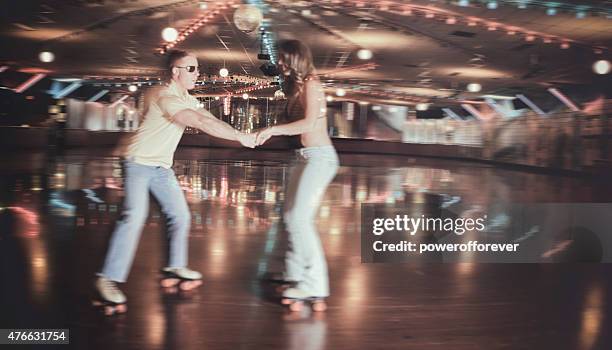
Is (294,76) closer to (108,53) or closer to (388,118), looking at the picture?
(388,118)

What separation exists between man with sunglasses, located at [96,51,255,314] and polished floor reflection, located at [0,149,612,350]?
0.20m

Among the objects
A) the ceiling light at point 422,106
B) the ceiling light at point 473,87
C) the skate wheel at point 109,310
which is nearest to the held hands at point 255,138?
the skate wheel at point 109,310

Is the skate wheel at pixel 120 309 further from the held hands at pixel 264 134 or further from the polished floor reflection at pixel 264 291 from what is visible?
the held hands at pixel 264 134

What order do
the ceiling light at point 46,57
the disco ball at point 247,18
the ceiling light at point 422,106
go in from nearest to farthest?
1. the disco ball at point 247,18
2. the ceiling light at point 46,57
3. the ceiling light at point 422,106

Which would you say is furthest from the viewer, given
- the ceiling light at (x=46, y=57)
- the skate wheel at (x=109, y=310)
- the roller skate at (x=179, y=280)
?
the ceiling light at (x=46, y=57)

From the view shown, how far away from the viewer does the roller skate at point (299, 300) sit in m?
2.77

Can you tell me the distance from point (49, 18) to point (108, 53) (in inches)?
19.8

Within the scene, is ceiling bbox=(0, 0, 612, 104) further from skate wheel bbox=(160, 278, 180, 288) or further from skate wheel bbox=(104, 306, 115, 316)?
skate wheel bbox=(104, 306, 115, 316)

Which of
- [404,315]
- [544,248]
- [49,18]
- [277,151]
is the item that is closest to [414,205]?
[544,248]

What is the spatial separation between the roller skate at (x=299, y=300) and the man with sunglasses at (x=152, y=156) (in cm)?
77

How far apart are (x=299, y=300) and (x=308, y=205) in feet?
1.56

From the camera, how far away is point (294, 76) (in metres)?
2.84

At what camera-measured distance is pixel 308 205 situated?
9.18 ft

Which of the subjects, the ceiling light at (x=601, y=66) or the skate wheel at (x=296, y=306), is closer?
the skate wheel at (x=296, y=306)
